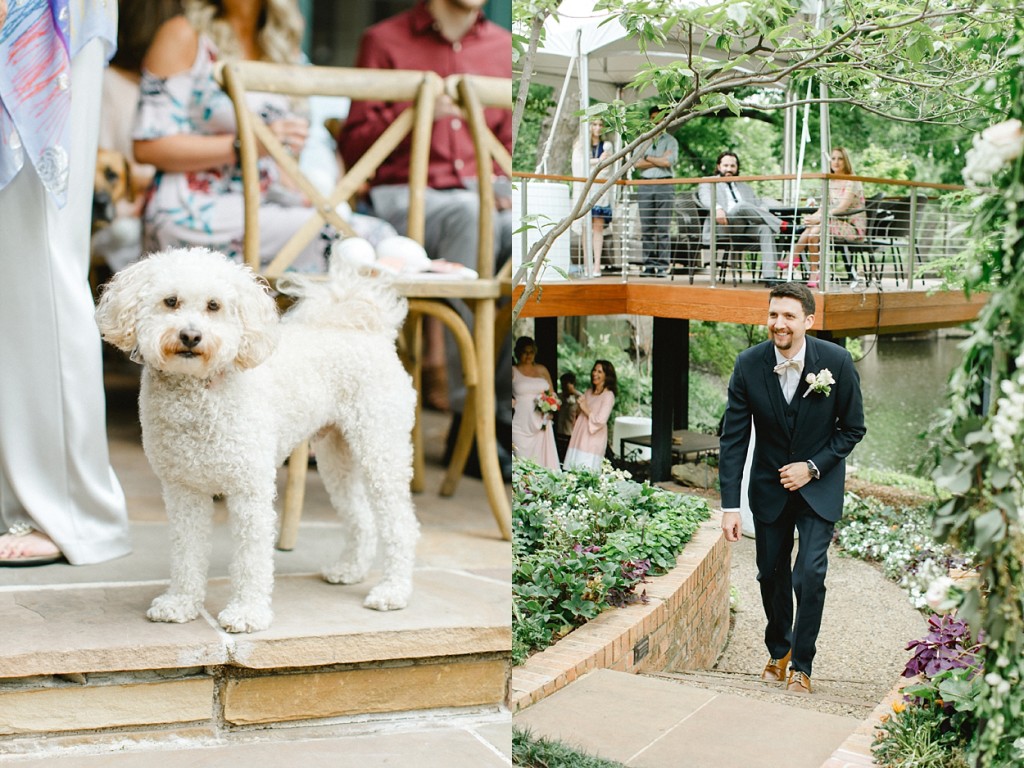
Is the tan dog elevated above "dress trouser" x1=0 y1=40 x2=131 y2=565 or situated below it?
above

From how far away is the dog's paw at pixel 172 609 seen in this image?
2885 mm

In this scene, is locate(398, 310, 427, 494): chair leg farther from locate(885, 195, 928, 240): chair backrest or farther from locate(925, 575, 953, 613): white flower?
locate(925, 575, 953, 613): white flower

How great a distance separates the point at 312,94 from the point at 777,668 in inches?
94.8

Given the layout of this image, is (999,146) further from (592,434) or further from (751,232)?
(592,434)

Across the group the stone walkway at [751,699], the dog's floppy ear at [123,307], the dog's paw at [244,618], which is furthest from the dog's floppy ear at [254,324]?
the stone walkway at [751,699]

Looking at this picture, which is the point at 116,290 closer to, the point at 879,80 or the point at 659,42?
the point at 659,42

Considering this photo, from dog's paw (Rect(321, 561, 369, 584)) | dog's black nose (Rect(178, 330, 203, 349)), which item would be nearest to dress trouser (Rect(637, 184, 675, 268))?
dog's black nose (Rect(178, 330, 203, 349))

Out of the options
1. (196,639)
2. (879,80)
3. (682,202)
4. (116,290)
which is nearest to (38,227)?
(116,290)

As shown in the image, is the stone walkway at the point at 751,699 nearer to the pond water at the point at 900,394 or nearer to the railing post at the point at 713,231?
the pond water at the point at 900,394

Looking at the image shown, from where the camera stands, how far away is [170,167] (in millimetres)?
4602

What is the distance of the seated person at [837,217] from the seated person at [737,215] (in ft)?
0.27

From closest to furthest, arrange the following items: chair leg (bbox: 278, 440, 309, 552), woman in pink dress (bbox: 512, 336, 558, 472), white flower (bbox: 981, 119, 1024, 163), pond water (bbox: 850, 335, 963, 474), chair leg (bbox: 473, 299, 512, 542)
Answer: white flower (bbox: 981, 119, 1024, 163), pond water (bbox: 850, 335, 963, 474), woman in pink dress (bbox: 512, 336, 558, 472), chair leg (bbox: 278, 440, 309, 552), chair leg (bbox: 473, 299, 512, 542)

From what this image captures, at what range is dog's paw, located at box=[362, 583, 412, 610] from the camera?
312cm

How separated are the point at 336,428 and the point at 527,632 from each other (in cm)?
87
